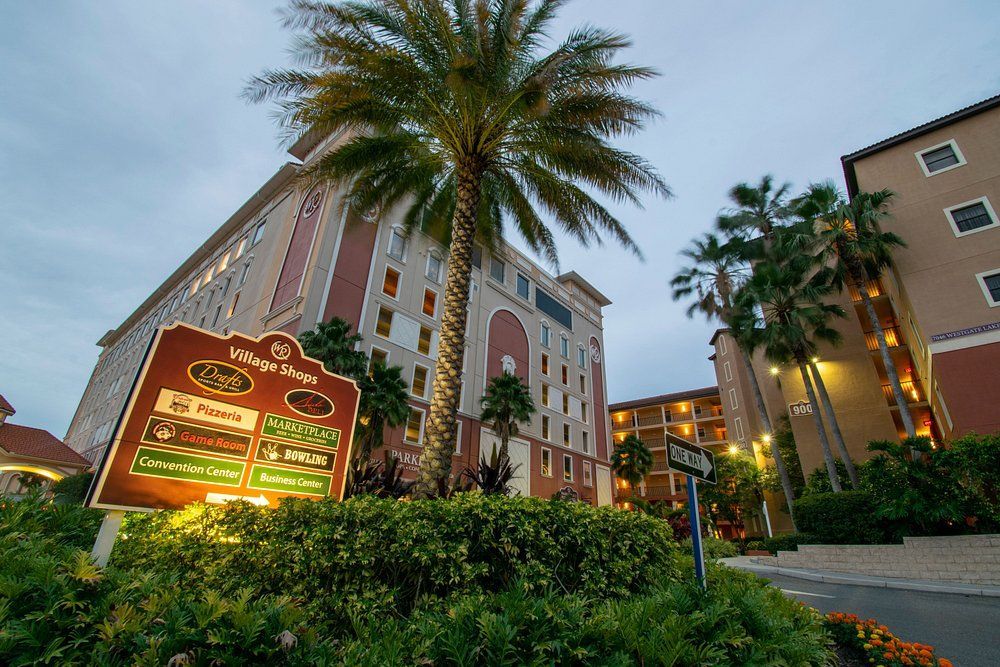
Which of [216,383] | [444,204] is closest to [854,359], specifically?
[444,204]

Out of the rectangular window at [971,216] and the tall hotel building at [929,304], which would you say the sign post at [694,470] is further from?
the rectangular window at [971,216]

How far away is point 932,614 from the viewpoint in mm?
8211

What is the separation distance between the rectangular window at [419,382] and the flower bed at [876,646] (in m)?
23.2

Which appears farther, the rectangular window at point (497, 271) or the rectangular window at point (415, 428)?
the rectangular window at point (497, 271)

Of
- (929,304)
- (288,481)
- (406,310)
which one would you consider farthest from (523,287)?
(288,481)

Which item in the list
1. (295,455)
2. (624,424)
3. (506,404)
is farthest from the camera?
(624,424)

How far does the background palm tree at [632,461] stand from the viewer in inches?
1505

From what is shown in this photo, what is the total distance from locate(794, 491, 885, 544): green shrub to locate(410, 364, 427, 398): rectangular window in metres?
20.2

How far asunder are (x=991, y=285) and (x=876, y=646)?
2283 cm

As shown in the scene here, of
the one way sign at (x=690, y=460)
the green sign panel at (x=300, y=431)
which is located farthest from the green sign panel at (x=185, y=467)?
the one way sign at (x=690, y=460)

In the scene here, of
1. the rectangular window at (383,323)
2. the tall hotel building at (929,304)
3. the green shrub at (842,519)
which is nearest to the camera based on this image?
the green shrub at (842,519)

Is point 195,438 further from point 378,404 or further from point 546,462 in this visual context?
point 546,462

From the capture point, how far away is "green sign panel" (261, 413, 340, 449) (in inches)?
270

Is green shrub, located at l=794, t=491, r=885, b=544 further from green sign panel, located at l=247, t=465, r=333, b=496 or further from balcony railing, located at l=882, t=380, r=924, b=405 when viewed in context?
green sign panel, located at l=247, t=465, r=333, b=496
